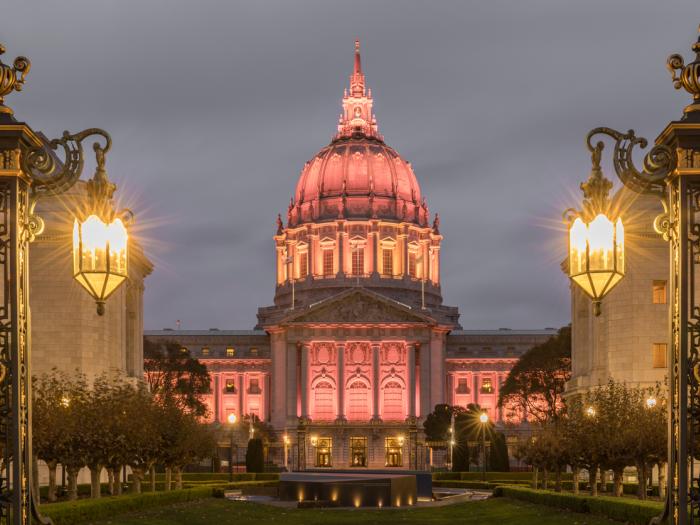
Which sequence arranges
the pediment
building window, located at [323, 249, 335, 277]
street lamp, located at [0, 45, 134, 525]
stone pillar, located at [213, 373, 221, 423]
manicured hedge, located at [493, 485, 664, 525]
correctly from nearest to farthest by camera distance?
street lamp, located at [0, 45, 134, 525] → manicured hedge, located at [493, 485, 664, 525] → the pediment → stone pillar, located at [213, 373, 221, 423] → building window, located at [323, 249, 335, 277]

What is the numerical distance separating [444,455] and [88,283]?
132 m

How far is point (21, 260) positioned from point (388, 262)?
551ft

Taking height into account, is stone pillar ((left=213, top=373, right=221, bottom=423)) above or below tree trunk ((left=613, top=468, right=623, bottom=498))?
below

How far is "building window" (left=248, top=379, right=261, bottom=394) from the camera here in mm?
168625

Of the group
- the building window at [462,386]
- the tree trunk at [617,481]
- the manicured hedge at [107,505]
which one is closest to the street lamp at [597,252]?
the manicured hedge at [107,505]

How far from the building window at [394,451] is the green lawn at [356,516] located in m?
97.9

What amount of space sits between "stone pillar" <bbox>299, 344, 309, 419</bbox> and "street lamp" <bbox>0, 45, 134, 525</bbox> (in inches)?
5535

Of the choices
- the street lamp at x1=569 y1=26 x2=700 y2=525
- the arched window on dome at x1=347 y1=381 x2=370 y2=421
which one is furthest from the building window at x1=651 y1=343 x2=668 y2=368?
the arched window on dome at x1=347 y1=381 x2=370 y2=421

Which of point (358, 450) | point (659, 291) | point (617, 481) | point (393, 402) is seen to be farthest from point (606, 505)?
point (393, 402)

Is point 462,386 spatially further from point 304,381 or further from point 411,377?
point 304,381

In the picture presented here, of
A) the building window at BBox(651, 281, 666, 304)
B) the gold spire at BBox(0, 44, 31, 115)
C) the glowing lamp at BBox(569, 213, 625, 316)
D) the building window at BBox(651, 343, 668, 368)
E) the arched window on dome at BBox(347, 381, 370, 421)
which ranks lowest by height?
the arched window on dome at BBox(347, 381, 370, 421)

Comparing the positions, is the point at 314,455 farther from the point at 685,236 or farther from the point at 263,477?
the point at 685,236

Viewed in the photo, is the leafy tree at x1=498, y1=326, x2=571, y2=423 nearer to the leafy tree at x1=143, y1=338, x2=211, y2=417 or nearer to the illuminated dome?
the leafy tree at x1=143, y1=338, x2=211, y2=417

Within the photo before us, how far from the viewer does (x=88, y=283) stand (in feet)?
65.2
